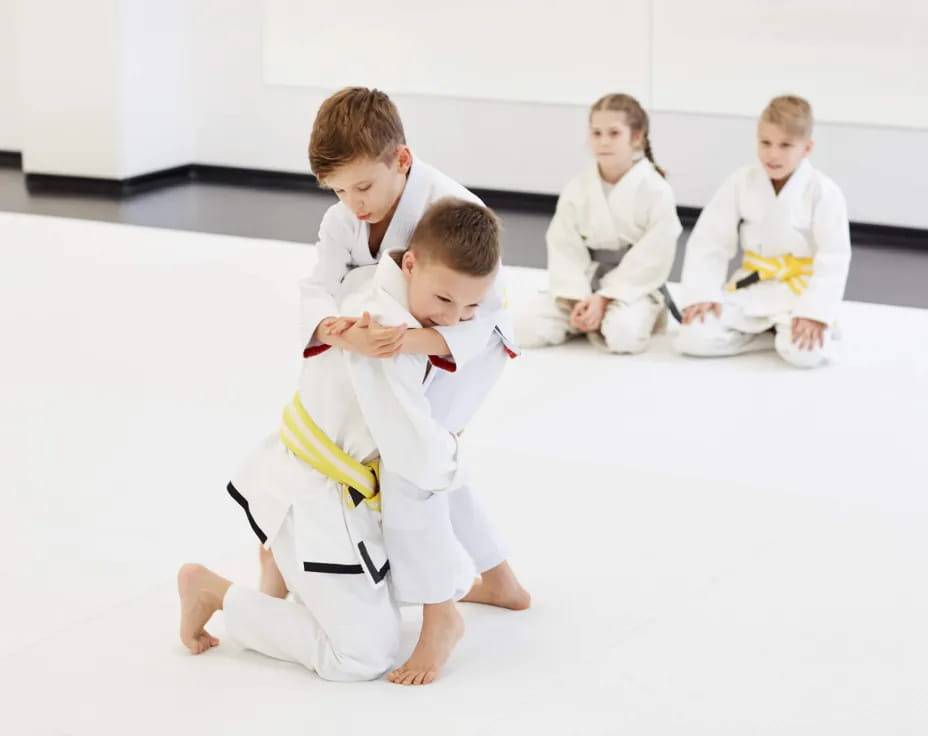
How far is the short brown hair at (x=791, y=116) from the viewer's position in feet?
11.5

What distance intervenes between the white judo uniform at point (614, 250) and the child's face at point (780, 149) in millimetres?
273

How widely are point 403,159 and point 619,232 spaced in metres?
1.82

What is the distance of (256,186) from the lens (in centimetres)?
597

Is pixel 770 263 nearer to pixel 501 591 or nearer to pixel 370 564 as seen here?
pixel 501 591

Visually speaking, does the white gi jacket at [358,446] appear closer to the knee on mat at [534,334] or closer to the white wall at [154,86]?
the knee on mat at [534,334]

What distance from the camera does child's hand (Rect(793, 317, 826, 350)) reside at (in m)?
3.44

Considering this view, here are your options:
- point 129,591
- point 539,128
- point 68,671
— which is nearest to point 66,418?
point 129,591

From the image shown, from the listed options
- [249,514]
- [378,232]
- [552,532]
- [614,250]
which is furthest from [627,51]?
[249,514]

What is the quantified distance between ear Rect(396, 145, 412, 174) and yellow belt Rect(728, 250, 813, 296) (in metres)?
1.85

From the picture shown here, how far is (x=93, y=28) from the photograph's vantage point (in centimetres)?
549

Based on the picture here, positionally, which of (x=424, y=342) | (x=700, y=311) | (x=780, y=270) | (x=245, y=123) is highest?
(x=245, y=123)

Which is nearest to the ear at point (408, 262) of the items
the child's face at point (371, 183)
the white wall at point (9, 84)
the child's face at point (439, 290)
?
the child's face at point (439, 290)

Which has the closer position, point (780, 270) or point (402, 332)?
point (402, 332)

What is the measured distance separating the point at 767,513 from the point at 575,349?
3.84 feet
